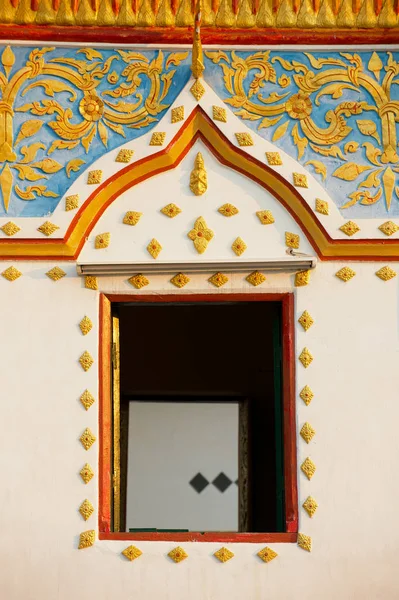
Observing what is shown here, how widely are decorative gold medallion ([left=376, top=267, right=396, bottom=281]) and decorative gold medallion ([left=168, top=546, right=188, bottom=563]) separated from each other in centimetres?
174

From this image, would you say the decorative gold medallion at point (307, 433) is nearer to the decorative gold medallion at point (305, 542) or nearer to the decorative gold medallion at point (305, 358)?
the decorative gold medallion at point (305, 358)

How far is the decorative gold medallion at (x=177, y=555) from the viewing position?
22.9ft

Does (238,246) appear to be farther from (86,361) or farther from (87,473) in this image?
(87,473)

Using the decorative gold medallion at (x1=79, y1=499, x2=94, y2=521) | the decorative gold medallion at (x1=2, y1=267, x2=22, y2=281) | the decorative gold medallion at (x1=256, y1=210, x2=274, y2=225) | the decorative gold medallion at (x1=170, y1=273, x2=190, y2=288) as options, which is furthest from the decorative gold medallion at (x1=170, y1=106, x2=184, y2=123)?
the decorative gold medallion at (x1=79, y1=499, x2=94, y2=521)

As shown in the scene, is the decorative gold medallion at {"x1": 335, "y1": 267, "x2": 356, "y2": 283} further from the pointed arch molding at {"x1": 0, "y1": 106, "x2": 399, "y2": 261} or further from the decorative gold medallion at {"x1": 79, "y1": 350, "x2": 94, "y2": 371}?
the decorative gold medallion at {"x1": 79, "y1": 350, "x2": 94, "y2": 371}

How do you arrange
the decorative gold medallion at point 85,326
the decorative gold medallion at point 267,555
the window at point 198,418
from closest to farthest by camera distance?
the decorative gold medallion at point 267,555, the decorative gold medallion at point 85,326, the window at point 198,418

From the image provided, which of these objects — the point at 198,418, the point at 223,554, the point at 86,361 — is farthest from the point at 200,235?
the point at 198,418

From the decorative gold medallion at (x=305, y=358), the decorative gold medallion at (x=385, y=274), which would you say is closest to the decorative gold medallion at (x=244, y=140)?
the decorative gold medallion at (x=385, y=274)

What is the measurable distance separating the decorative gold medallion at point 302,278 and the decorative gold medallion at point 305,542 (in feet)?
4.22

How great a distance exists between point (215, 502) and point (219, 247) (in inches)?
149

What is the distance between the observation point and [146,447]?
35.2 ft

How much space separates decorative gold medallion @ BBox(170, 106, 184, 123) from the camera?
7594 millimetres

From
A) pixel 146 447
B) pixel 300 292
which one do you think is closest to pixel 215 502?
pixel 146 447

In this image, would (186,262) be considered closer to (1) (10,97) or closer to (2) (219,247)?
(2) (219,247)
